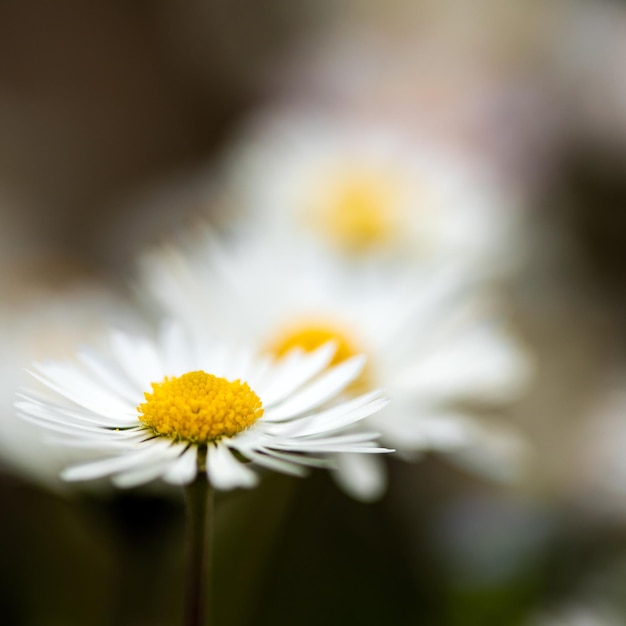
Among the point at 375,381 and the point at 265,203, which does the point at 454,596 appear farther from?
the point at 265,203

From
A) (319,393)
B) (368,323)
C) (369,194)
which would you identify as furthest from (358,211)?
(319,393)

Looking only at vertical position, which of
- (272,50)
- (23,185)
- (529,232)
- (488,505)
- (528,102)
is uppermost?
(272,50)

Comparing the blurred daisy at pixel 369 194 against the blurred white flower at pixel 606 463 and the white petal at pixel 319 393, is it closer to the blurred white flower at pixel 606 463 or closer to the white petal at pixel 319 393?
the blurred white flower at pixel 606 463

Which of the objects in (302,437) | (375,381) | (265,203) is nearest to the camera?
(302,437)

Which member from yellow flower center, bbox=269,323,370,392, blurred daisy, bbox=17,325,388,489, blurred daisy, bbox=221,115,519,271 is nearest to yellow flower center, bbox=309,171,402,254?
blurred daisy, bbox=221,115,519,271

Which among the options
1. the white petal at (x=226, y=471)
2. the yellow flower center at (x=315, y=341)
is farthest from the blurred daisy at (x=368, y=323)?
the white petal at (x=226, y=471)

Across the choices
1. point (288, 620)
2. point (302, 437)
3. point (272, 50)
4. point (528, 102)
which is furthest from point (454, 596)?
point (272, 50)
